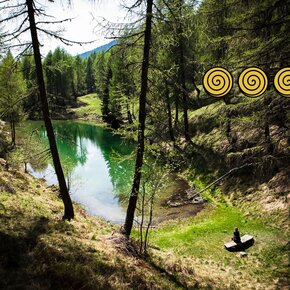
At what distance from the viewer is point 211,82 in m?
10.3

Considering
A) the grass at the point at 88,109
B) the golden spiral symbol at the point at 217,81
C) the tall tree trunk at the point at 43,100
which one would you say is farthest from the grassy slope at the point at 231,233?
the grass at the point at 88,109

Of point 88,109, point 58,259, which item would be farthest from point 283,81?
point 88,109

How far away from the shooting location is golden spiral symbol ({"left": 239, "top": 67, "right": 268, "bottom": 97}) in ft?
34.8

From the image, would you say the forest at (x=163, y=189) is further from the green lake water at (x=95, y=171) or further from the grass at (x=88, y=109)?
the grass at (x=88, y=109)

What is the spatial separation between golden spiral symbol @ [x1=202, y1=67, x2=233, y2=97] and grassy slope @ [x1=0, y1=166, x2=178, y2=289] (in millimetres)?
6496

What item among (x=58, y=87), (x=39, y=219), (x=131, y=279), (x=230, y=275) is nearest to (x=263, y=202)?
(x=230, y=275)

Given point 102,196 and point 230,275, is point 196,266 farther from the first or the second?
point 102,196

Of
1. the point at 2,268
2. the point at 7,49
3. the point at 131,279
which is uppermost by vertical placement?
the point at 7,49

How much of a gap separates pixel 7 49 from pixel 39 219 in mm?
7192

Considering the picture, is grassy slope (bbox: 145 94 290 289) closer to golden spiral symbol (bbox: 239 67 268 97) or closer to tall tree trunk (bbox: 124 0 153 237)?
golden spiral symbol (bbox: 239 67 268 97)

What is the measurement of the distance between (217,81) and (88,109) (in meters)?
80.6

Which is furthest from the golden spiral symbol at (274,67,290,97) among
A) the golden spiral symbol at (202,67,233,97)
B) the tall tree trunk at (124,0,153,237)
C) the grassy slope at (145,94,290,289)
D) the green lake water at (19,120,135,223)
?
the green lake water at (19,120,135,223)

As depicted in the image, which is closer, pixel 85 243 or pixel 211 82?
pixel 211 82

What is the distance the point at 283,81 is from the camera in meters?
10.5
